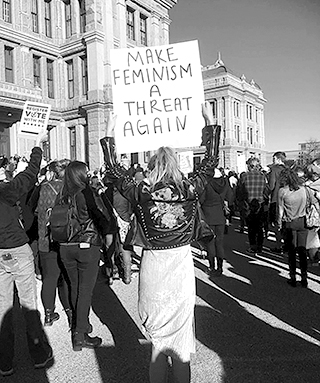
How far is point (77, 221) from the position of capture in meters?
3.69

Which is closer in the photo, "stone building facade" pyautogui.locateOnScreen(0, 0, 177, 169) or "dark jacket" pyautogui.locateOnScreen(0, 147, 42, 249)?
"dark jacket" pyautogui.locateOnScreen(0, 147, 42, 249)

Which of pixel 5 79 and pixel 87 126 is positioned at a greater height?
pixel 5 79

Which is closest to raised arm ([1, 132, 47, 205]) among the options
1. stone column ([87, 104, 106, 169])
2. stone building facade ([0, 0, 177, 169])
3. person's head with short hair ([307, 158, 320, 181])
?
person's head with short hair ([307, 158, 320, 181])

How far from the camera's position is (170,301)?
2.61 metres

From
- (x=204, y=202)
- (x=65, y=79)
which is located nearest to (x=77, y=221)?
(x=204, y=202)

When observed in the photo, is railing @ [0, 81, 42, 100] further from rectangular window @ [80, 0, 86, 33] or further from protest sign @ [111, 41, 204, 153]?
protest sign @ [111, 41, 204, 153]

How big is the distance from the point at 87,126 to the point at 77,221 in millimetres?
24156

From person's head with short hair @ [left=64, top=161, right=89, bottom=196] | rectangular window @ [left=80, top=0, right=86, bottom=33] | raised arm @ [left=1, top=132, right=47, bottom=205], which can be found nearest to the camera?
raised arm @ [left=1, top=132, right=47, bottom=205]

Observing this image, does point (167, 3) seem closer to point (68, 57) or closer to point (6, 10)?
point (68, 57)

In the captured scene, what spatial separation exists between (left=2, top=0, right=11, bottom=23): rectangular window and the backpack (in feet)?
79.1

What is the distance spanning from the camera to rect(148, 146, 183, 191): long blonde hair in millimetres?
2561

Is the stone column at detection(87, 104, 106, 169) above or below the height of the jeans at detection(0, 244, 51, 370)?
above

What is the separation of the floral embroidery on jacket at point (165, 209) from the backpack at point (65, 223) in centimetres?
134

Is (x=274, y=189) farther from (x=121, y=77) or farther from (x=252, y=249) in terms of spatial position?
(x=121, y=77)
